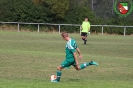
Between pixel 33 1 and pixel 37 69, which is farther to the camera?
pixel 33 1

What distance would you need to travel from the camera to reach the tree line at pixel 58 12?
5469cm

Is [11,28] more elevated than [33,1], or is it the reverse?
[33,1]

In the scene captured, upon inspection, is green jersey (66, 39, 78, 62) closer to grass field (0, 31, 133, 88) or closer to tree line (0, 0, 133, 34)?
grass field (0, 31, 133, 88)

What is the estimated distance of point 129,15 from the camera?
5581 cm

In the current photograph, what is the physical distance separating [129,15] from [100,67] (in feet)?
128

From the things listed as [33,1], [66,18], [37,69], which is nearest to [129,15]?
[66,18]

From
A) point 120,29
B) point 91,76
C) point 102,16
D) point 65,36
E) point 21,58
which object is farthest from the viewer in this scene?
point 102,16

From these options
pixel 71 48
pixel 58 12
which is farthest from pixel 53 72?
pixel 58 12

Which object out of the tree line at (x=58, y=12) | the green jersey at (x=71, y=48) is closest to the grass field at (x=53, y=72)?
the green jersey at (x=71, y=48)

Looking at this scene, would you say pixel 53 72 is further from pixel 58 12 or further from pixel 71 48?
pixel 58 12

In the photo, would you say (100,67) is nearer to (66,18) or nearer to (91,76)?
(91,76)

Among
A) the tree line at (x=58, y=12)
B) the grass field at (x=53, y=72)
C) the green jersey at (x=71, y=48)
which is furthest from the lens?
the tree line at (x=58, y=12)

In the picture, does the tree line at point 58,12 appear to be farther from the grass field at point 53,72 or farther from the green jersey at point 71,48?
the green jersey at point 71,48

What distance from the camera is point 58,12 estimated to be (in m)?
54.8
